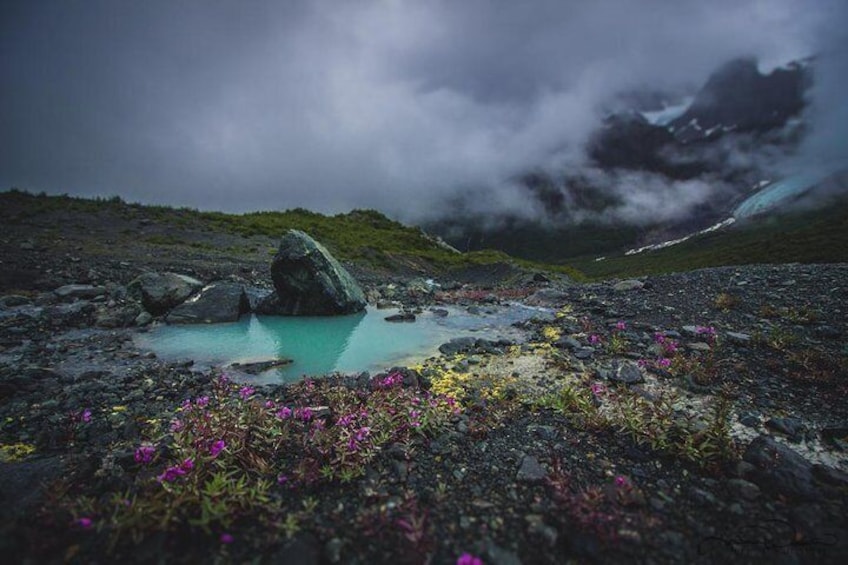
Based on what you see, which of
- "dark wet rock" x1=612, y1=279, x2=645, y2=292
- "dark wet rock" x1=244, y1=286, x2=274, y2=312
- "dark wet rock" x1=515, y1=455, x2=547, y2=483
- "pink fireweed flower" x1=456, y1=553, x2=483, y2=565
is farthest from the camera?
"dark wet rock" x1=612, y1=279, x2=645, y2=292

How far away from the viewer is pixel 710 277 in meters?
17.3

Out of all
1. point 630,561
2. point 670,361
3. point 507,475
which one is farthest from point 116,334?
point 670,361

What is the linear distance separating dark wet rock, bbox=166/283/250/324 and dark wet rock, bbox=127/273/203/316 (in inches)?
15.2

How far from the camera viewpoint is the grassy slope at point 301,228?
3105cm

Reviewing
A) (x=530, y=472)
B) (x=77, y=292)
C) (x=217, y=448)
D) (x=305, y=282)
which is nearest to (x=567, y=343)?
(x=530, y=472)

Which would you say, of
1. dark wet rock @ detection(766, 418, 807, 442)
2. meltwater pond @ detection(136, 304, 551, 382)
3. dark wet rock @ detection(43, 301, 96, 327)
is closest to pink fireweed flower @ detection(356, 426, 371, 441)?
meltwater pond @ detection(136, 304, 551, 382)

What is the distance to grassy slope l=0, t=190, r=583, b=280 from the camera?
31.0 meters

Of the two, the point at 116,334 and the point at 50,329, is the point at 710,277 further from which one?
the point at 50,329

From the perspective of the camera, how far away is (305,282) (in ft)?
51.0

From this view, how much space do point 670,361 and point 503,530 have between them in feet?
20.5

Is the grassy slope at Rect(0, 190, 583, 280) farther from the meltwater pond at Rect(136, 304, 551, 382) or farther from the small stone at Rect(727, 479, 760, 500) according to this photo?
the small stone at Rect(727, 479, 760, 500)

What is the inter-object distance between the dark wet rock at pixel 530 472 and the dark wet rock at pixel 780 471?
2.28 m

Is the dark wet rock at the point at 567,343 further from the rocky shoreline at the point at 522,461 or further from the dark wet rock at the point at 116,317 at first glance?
the dark wet rock at the point at 116,317

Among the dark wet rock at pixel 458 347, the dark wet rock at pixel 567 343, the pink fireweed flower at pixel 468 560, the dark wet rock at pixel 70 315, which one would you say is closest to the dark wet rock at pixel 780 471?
the pink fireweed flower at pixel 468 560
